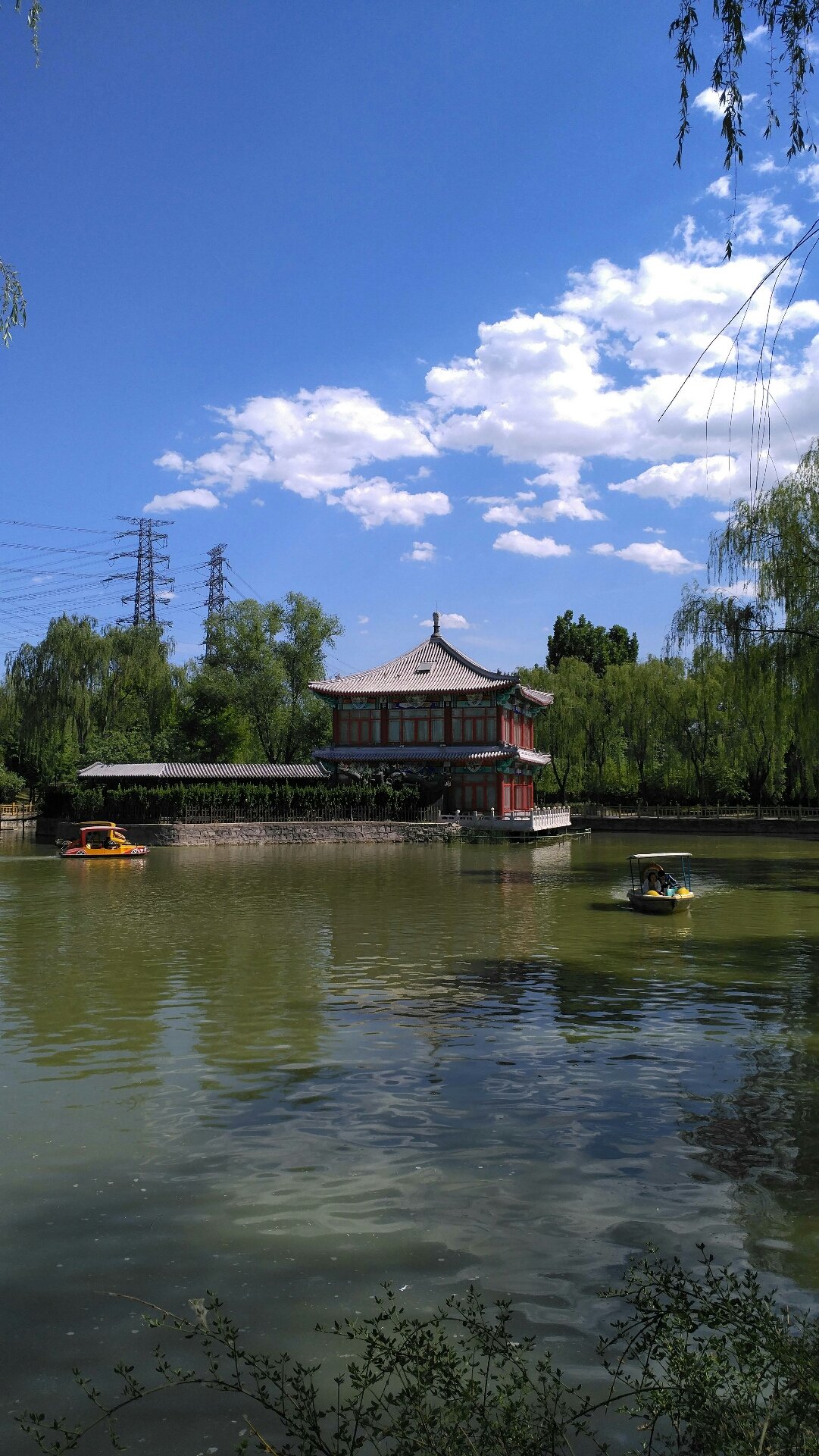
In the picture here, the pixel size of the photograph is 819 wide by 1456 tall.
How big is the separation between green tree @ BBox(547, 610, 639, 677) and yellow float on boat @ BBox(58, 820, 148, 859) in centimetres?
3968

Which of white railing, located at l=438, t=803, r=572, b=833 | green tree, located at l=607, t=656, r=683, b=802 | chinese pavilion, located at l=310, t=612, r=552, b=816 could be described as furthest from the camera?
green tree, located at l=607, t=656, r=683, b=802

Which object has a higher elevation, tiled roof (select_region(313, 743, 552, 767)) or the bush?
tiled roof (select_region(313, 743, 552, 767))

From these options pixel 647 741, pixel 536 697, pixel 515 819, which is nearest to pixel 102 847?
pixel 515 819

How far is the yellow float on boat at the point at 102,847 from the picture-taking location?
35.4 meters

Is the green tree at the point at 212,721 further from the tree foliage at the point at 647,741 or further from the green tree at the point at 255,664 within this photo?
the tree foliage at the point at 647,741

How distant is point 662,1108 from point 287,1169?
290 centimetres

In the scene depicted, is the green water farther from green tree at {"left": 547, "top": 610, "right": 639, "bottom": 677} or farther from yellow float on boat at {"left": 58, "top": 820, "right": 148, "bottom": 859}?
green tree at {"left": 547, "top": 610, "right": 639, "bottom": 677}

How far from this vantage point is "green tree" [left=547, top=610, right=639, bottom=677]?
233ft

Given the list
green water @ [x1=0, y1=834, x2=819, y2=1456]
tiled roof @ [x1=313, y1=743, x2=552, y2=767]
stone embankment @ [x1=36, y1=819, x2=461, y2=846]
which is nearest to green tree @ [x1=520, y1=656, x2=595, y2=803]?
tiled roof @ [x1=313, y1=743, x2=552, y2=767]

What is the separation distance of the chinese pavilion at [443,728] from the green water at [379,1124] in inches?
1291

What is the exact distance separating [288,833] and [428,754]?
9.07 m

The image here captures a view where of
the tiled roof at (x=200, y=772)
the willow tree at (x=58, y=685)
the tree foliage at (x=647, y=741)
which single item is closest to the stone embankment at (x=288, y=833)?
the tiled roof at (x=200, y=772)

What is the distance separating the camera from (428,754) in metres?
50.1

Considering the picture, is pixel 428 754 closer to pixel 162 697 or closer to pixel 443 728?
pixel 443 728
